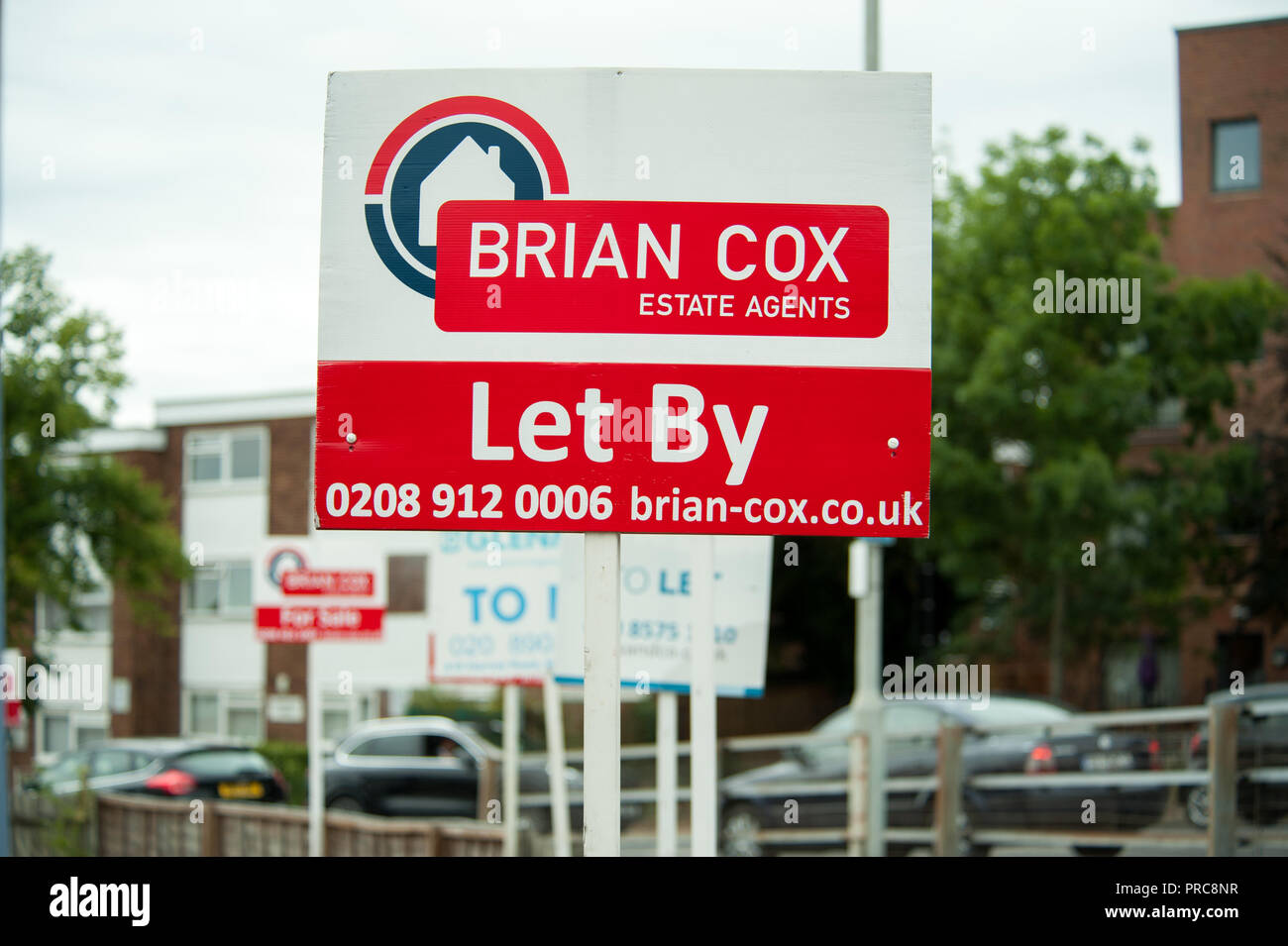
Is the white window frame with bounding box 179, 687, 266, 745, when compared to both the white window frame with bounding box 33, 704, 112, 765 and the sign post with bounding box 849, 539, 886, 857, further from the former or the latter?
the sign post with bounding box 849, 539, 886, 857

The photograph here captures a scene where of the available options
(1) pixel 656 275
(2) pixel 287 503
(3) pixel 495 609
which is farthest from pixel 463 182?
(2) pixel 287 503

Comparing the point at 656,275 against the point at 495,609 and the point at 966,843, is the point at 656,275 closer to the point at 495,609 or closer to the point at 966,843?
the point at 495,609

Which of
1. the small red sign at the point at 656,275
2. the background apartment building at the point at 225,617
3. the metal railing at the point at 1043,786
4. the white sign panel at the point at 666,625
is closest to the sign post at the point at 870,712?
the metal railing at the point at 1043,786

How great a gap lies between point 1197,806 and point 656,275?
8875 millimetres

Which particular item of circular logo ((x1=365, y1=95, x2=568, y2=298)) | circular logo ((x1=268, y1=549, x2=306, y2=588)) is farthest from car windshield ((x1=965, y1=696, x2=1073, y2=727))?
circular logo ((x1=365, y1=95, x2=568, y2=298))

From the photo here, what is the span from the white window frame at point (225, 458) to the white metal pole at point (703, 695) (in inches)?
1184

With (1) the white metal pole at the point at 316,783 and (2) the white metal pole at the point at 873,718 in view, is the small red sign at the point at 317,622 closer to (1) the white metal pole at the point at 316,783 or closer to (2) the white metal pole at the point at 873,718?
(1) the white metal pole at the point at 316,783

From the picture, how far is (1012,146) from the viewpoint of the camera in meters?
24.9

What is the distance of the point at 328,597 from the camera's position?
11391mm

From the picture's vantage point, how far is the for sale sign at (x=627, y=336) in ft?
9.48

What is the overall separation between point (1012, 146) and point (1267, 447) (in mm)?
6680

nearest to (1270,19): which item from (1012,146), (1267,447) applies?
(1012,146)

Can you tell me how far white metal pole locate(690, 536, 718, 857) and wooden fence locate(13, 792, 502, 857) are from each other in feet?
13.8
